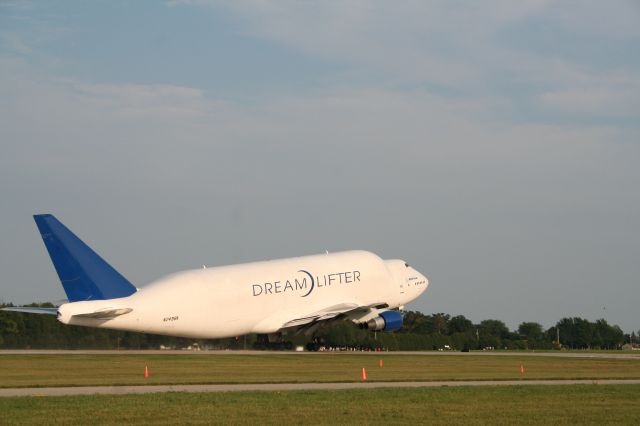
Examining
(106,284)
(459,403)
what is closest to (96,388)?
(459,403)

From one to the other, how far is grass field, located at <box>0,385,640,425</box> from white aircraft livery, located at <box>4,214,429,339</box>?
20.5 m

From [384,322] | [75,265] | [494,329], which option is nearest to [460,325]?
[494,329]

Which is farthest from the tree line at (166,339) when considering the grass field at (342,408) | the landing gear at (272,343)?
the grass field at (342,408)

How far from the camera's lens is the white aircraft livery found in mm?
50062

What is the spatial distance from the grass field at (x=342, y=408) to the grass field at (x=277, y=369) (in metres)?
7.87

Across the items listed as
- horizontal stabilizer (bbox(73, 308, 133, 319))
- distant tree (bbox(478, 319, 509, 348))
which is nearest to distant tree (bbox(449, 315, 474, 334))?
distant tree (bbox(478, 319, 509, 348))

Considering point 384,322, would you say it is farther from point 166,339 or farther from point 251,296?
point 166,339

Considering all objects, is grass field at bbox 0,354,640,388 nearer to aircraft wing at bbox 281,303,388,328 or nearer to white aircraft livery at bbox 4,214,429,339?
white aircraft livery at bbox 4,214,429,339

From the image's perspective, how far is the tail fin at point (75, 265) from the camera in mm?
49031

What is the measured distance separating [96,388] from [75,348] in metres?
29.8

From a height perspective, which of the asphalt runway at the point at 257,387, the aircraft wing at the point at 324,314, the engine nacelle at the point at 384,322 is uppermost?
the aircraft wing at the point at 324,314

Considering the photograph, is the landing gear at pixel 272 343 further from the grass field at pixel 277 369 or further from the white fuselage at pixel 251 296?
the grass field at pixel 277 369

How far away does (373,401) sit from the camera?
96.4ft

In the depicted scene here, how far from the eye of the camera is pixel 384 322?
6341 cm
